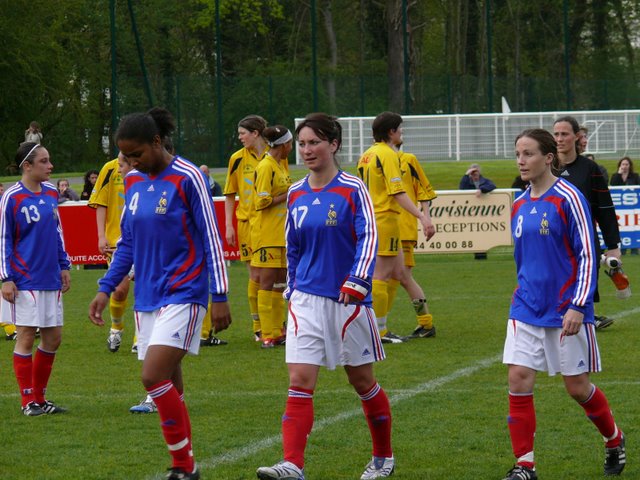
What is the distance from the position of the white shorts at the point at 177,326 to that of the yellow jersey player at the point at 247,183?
5.55 metres

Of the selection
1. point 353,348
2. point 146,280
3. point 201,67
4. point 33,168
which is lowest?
point 353,348

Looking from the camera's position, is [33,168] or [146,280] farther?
[33,168]

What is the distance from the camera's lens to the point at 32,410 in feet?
27.7

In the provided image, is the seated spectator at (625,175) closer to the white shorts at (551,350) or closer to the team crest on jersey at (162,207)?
the white shorts at (551,350)

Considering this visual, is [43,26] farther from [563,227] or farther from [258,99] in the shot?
[563,227]

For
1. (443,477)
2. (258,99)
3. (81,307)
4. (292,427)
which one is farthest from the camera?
(258,99)

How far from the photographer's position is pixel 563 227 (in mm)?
6102

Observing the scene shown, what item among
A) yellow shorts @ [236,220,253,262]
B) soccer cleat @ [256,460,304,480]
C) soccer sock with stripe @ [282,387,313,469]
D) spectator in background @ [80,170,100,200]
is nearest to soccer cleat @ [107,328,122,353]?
yellow shorts @ [236,220,253,262]

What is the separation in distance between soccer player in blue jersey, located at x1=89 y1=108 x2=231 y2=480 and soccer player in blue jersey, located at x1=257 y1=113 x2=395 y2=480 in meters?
0.43

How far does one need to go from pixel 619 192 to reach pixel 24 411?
1551 cm

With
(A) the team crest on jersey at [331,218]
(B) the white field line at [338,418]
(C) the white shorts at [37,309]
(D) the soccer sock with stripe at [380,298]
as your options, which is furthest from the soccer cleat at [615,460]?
(D) the soccer sock with stripe at [380,298]

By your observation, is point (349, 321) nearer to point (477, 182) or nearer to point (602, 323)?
point (602, 323)

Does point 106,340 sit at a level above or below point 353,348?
below

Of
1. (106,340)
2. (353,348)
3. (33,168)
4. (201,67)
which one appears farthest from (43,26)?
(353,348)
